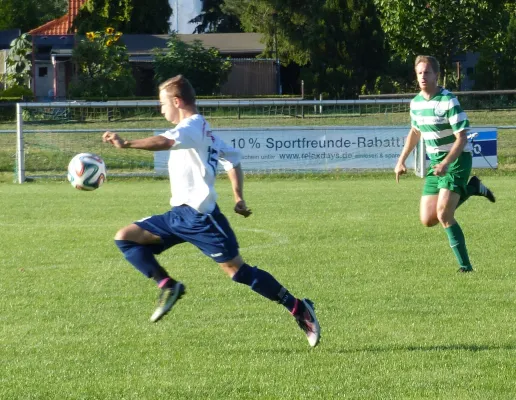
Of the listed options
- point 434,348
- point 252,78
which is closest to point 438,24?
point 252,78

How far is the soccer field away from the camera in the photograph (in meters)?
5.35

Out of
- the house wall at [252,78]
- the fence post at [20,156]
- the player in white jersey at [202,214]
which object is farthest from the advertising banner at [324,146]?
the house wall at [252,78]

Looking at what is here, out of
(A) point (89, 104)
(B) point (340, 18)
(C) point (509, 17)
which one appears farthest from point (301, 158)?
(C) point (509, 17)

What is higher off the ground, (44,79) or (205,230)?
(44,79)

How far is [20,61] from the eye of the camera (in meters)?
51.8

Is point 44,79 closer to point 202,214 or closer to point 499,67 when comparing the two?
point 499,67

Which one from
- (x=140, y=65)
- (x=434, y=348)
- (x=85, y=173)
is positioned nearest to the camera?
(x=434, y=348)

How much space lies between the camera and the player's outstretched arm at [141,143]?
552 cm

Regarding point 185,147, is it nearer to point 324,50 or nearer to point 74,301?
point 74,301

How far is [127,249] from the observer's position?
654 centimetres

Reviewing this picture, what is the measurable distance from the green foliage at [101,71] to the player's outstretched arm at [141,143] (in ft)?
127

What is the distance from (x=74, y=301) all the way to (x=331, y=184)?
12840 millimetres

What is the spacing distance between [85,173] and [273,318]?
167 centimetres

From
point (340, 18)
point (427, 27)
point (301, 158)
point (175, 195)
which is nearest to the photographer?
point (175, 195)
